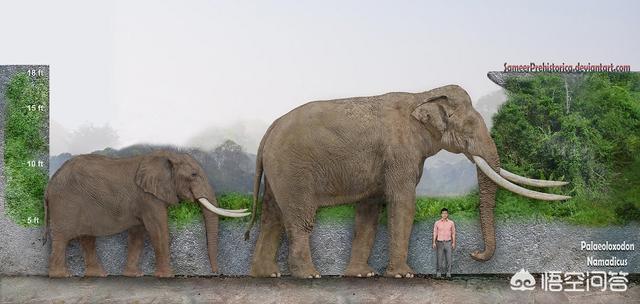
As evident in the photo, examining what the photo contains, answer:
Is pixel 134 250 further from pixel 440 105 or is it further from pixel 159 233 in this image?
pixel 440 105

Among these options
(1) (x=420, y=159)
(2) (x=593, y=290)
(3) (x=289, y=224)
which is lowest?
(2) (x=593, y=290)

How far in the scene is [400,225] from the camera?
32.3 feet

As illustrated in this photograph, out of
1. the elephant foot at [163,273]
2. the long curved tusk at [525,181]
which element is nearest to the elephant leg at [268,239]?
the elephant foot at [163,273]

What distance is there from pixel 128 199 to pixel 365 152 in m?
2.64

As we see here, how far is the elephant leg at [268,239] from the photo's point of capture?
34.0 feet

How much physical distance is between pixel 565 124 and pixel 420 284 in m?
2.68

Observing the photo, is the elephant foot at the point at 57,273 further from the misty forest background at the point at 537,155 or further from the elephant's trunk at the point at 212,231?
the elephant's trunk at the point at 212,231

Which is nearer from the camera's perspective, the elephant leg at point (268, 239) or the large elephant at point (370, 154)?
the large elephant at point (370, 154)

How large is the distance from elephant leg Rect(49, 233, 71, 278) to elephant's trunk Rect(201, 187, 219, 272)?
156 centimetres

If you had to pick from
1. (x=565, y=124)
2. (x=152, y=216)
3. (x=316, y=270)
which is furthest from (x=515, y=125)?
(x=152, y=216)

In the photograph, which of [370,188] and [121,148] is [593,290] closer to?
[370,188]

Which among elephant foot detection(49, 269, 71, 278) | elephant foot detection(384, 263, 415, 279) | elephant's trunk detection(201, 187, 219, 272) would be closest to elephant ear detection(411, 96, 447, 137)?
Result: elephant foot detection(384, 263, 415, 279)

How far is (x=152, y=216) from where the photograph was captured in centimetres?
1029

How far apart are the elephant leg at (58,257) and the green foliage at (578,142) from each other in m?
4.85
